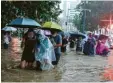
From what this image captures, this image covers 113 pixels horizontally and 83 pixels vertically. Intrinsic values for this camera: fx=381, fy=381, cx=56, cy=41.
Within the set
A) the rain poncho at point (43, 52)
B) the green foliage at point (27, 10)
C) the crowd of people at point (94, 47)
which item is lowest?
the crowd of people at point (94, 47)

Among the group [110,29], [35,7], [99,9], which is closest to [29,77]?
[35,7]

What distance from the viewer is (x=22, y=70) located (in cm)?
1336

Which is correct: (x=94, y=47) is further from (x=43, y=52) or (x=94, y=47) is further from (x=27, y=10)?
(x=43, y=52)

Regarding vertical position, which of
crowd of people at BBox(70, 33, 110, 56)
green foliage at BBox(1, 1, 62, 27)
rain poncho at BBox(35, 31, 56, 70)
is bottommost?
crowd of people at BBox(70, 33, 110, 56)

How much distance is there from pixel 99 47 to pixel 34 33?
12.4 meters

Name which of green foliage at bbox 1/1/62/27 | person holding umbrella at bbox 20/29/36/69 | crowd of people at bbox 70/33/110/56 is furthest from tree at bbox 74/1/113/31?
person holding umbrella at bbox 20/29/36/69

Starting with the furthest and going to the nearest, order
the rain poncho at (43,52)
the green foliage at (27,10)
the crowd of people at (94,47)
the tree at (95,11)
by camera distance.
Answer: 1. the tree at (95,11)
2. the crowd of people at (94,47)
3. the green foliage at (27,10)
4. the rain poncho at (43,52)

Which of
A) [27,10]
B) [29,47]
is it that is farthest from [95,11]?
[29,47]

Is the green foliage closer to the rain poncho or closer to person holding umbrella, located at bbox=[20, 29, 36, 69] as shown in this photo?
person holding umbrella, located at bbox=[20, 29, 36, 69]

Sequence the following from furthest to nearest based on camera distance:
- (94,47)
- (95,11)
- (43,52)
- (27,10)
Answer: (95,11) → (94,47) → (27,10) → (43,52)

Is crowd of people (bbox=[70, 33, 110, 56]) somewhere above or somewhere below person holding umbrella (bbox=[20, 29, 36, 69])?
below

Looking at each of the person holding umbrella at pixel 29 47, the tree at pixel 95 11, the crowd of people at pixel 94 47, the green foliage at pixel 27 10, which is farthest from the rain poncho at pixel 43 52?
the tree at pixel 95 11

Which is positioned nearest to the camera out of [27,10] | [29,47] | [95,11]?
[29,47]

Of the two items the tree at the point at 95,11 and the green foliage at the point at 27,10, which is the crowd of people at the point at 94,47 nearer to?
the green foliage at the point at 27,10
